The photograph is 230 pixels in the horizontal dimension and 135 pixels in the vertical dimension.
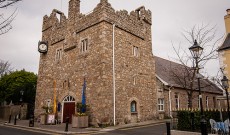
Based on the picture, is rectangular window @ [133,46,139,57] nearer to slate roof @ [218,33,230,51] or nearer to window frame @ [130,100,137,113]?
window frame @ [130,100,137,113]

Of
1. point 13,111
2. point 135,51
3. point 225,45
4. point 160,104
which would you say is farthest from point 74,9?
point 13,111

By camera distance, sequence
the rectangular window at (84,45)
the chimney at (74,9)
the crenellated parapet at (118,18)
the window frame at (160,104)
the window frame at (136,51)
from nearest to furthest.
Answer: the crenellated parapet at (118,18)
the rectangular window at (84,45)
the window frame at (136,51)
the chimney at (74,9)
the window frame at (160,104)

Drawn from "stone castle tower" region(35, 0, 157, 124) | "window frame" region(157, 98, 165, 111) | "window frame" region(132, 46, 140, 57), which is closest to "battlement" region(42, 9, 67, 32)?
"stone castle tower" region(35, 0, 157, 124)

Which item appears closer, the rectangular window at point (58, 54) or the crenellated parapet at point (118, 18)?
the crenellated parapet at point (118, 18)

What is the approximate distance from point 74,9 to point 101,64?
23.4 feet

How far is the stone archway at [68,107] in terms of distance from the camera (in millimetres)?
17984

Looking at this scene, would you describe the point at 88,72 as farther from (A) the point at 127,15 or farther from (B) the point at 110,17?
(A) the point at 127,15

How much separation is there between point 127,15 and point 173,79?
30.7 feet

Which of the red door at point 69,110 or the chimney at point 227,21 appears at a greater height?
the chimney at point 227,21

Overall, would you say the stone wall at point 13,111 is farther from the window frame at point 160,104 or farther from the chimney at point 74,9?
the window frame at point 160,104

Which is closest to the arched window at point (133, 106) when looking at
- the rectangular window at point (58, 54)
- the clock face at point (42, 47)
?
the rectangular window at point (58, 54)

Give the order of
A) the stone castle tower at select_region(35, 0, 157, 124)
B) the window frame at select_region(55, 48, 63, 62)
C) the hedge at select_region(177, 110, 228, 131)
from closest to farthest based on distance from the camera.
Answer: the hedge at select_region(177, 110, 228, 131), the stone castle tower at select_region(35, 0, 157, 124), the window frame at select_region(55, 48, 63, 62)

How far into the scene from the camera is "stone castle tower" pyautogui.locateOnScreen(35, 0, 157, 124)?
1614cm

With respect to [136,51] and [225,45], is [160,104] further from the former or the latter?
[225,45]
